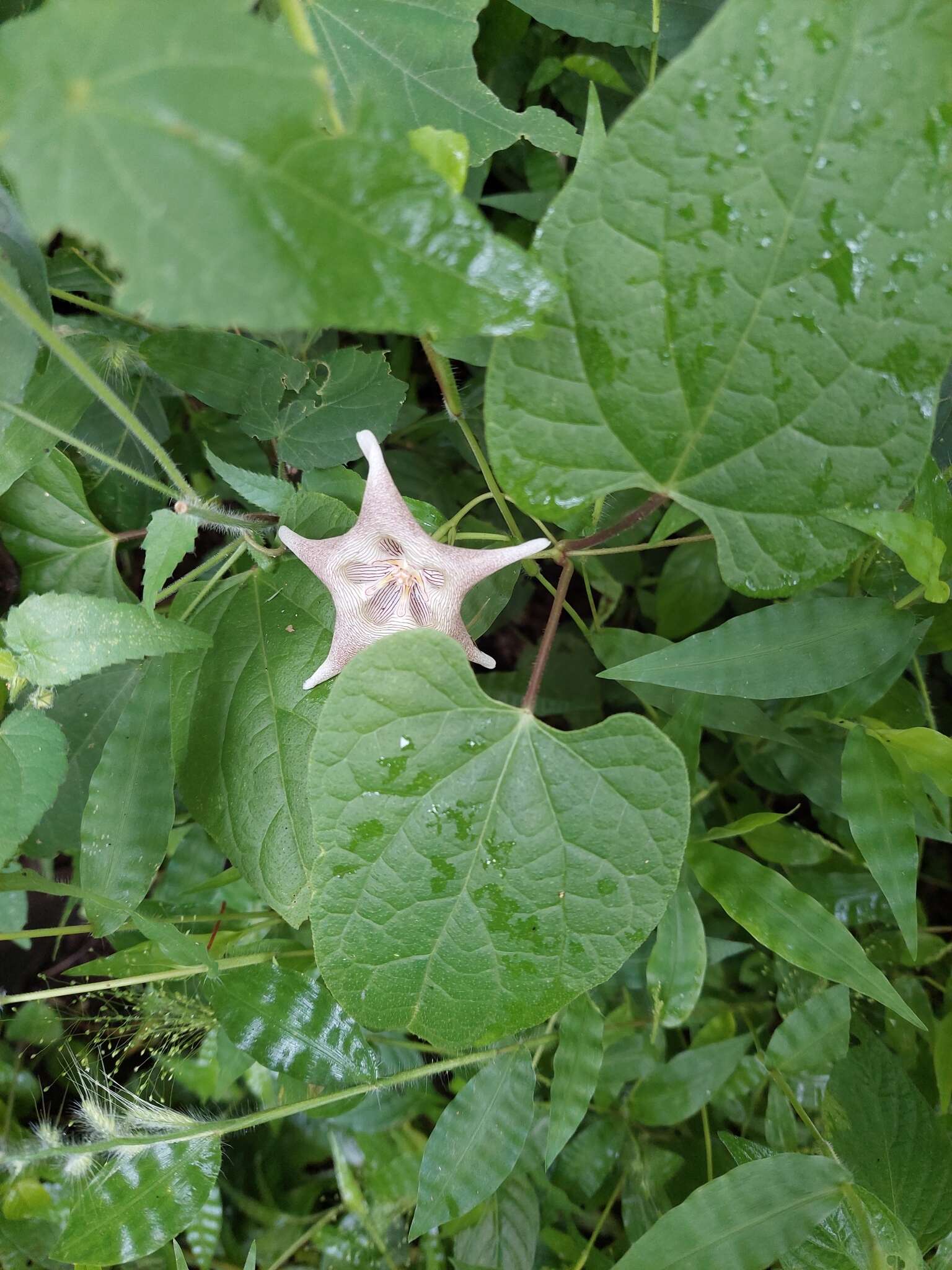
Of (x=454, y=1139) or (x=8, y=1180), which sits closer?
(x=454, y=1139)

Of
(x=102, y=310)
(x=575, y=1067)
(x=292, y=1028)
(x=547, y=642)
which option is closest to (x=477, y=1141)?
(x=575, y=1067)

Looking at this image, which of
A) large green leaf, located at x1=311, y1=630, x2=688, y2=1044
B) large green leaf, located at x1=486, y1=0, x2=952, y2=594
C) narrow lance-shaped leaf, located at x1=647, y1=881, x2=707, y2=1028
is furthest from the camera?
narrow lance-shaped leaf, located at x1=647, y1=881, x2=707, y2=1028

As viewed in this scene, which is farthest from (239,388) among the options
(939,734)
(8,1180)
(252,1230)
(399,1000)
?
(252,1230)

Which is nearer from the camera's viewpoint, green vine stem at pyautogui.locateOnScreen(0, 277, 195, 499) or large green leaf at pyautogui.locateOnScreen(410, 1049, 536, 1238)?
green vine stem at pyautogui.locateOnScreen(0, 277, 195, 499)

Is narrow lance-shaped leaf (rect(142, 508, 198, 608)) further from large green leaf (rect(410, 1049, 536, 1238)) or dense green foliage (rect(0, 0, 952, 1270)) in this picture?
large green leaf (rect(410, 1049, 536, 1238))

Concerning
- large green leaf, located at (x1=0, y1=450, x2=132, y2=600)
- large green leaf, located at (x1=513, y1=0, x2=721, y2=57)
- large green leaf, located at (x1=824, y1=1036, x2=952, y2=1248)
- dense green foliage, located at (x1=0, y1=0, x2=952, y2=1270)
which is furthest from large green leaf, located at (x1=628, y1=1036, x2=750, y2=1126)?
large green leaf, located at (x1=513, y1=0, x2=721, y2=57)

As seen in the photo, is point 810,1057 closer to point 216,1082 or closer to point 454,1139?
point 454,1139
